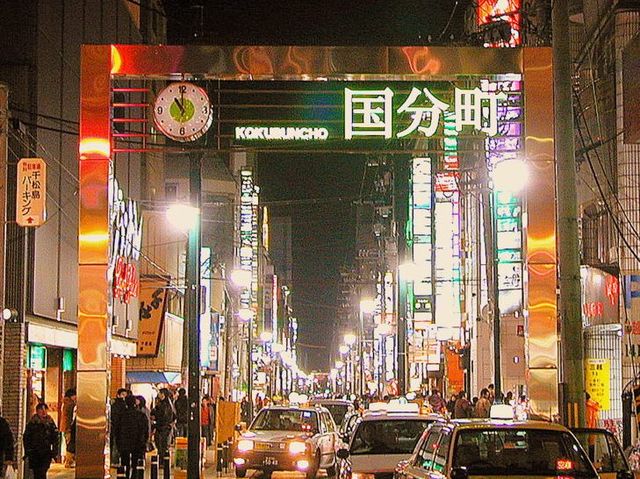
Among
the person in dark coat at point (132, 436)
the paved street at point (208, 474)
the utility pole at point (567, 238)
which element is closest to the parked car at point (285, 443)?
the paved street at point (208, 474)

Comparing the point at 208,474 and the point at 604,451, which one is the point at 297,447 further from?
the point at 604,451

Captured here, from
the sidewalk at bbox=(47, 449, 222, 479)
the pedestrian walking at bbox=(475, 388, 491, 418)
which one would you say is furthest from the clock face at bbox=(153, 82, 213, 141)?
the pedestrian walking at bbox=(475, 388, 491, 418)

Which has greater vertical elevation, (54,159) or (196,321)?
(54,159)

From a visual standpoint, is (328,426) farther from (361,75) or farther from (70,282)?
(361,75)

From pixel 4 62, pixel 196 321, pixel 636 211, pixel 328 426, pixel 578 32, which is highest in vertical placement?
pixel 578 32

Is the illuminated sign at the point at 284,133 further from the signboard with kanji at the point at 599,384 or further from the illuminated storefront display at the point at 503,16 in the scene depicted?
the illuminated storefront display at the point at 503,16

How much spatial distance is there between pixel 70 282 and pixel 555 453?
18750 millimetres

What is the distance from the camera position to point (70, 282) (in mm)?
30062

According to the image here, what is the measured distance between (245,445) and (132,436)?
310cm

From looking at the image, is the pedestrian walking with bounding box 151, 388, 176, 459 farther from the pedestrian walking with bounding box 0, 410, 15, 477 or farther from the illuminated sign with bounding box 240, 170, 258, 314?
A: the illuminated sign with bounding box 240, 170, 258, 314

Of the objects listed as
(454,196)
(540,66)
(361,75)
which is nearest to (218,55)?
(361,75)

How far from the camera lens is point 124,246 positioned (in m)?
35.1

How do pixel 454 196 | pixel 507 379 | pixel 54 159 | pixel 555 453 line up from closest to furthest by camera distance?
pixel 555 453
pixel 54 159
pixel 507 379
pixel 454 196

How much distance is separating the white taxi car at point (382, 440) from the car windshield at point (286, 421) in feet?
25.0
